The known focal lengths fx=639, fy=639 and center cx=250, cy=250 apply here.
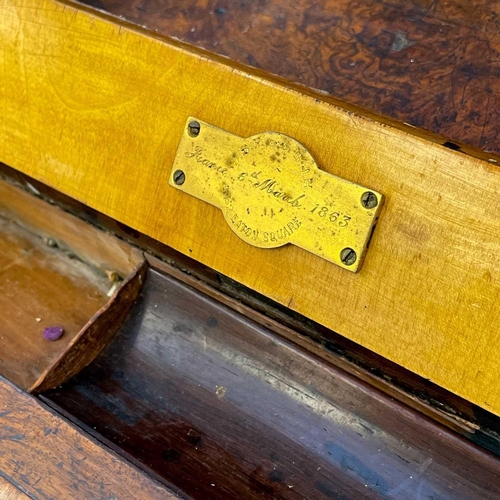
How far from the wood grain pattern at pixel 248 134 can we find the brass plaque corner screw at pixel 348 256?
3 cm

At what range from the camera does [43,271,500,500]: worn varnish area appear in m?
1.20

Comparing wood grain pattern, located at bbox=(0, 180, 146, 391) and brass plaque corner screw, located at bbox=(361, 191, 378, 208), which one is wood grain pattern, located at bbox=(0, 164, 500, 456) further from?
brass plaque corner screw, located at bbox=(361, 191, 378, 208)

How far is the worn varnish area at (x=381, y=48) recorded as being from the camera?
4.43 ft

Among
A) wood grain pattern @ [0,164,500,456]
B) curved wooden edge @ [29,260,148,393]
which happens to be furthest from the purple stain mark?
wood grain pattern @ [0,164,500,456]

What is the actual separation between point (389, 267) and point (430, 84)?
0.52m

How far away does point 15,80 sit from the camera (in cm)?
140

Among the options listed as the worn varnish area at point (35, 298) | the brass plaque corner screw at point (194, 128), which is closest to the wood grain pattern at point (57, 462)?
the worn varnish area at point (35, 298)

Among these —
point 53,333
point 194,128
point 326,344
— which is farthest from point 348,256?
point 53,333

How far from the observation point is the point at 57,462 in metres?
1.06

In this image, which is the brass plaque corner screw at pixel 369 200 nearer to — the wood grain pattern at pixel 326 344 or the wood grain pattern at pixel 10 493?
the wood grain pattern at pixel 326 344

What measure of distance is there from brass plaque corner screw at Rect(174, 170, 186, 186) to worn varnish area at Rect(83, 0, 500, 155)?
0.40 metres

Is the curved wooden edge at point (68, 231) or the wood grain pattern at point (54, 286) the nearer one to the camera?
the wood grain pattern at point (54, 286)

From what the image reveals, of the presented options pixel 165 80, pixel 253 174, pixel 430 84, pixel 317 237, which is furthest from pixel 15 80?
pixel 430 84

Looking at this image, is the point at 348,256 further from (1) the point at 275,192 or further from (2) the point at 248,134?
(2) the point at 248,134
